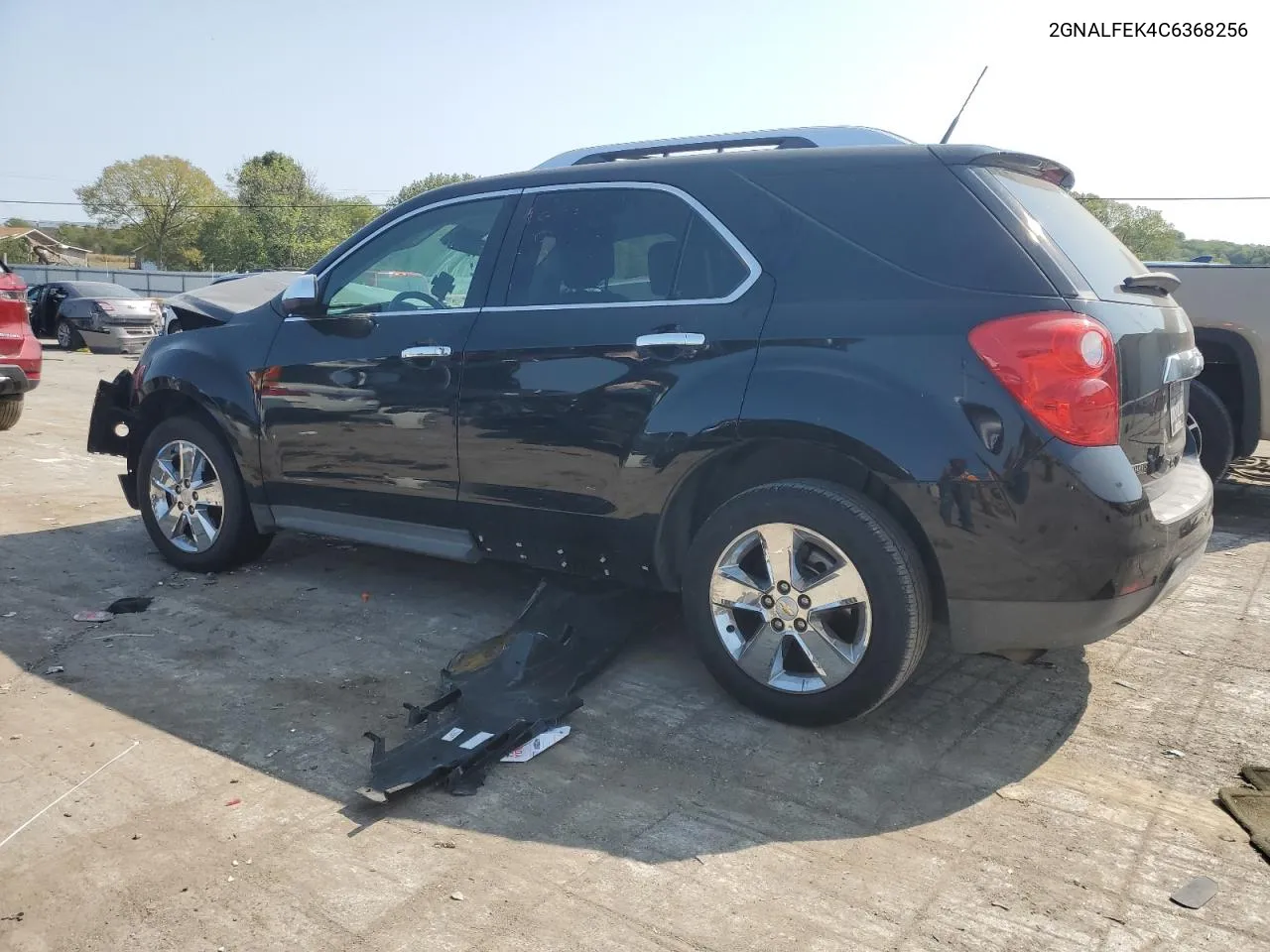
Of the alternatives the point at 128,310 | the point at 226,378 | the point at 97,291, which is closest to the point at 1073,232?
the point at 226,378

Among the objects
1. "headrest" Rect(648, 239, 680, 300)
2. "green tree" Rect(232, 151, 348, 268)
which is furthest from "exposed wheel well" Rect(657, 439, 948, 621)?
"green tree" Rect(232, 151, 348, 268)

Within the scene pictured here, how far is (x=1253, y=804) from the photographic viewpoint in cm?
314

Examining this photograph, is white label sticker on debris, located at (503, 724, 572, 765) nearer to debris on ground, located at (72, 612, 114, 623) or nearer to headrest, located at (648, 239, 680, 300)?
headrest, located at (648, 239, 680, 300)

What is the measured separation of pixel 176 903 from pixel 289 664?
65.6 inches

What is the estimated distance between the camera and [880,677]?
340 cm

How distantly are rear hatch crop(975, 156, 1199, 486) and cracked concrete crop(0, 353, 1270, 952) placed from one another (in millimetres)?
1000

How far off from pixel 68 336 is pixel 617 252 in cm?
2078

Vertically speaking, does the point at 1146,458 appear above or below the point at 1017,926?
above

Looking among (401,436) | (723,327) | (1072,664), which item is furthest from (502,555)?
(1072,664)

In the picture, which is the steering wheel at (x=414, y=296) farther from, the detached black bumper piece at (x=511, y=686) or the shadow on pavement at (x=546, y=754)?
the shadow on pavement at (x=546, y=754)

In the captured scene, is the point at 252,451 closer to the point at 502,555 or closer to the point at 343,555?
the point at 343,555

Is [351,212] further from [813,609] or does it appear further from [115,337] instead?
[813,609]

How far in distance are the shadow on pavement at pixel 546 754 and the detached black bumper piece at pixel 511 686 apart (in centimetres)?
8

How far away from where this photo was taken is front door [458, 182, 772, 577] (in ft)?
12.3
